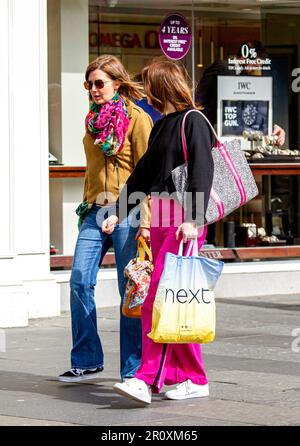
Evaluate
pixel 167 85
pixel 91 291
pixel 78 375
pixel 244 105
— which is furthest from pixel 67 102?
pixel 167 85

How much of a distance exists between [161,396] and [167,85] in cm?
184

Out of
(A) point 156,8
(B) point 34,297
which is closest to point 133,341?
(B) point 34,297

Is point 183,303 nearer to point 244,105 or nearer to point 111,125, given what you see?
point 111,125

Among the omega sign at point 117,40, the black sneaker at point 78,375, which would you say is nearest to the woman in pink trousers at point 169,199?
the black sneaker at point 78,375

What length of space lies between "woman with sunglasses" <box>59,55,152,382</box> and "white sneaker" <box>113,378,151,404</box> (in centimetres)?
62

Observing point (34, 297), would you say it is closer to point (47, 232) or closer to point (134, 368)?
point (47, 232)

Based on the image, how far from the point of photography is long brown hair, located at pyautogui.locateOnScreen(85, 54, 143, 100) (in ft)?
24.8

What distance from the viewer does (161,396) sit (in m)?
7.12

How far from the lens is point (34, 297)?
10914 millimetres

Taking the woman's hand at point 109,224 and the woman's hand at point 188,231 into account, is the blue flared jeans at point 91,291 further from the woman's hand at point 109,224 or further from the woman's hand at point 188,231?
the woman's hand at point 188,231

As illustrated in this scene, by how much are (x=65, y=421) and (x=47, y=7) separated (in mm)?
6412

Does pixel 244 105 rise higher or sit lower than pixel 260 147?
higher

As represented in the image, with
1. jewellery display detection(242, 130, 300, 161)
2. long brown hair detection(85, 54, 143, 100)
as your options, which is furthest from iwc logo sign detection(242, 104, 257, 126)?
long brown hair detection(85, 54, 143, 100)

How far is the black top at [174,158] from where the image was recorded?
669cm
